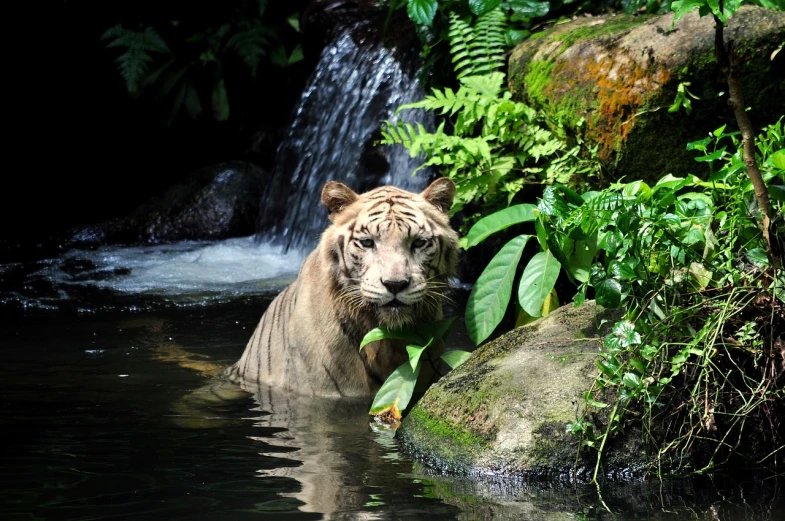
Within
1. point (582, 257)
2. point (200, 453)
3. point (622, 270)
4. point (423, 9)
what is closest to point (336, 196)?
point (582, 257)

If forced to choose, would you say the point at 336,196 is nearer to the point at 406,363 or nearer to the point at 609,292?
the point at 406,363

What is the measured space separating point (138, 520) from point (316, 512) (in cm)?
54

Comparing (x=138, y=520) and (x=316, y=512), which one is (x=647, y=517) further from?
(x=138, y=520)

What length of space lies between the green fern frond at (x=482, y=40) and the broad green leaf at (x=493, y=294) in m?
3.21

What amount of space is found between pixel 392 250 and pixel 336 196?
50cm

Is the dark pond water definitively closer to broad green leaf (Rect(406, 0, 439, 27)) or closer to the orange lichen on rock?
the orange lichen on rock

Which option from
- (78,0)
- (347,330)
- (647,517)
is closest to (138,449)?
(347,330)

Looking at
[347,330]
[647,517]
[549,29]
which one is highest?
[549,29]

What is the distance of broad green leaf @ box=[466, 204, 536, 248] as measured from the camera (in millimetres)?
4227

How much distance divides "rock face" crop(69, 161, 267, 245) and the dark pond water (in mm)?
5606

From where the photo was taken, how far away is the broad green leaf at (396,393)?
4258mm

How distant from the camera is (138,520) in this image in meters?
2.94

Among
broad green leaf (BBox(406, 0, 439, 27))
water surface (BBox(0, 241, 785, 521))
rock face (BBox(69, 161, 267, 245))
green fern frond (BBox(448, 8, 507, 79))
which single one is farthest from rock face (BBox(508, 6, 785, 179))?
rock face (BBox(69, 161, 267, 245))

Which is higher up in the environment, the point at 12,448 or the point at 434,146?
the point at 434,146
